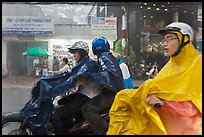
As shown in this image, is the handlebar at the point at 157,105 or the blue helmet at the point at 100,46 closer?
the handlebar at the point at 157,105

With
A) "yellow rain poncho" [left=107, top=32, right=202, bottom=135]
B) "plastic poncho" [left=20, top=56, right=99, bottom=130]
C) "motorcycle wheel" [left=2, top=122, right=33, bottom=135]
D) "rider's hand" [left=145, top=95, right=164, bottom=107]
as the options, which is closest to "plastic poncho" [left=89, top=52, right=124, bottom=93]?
"plastic poncho" [left=20, top=56, right=99, bottom=130]

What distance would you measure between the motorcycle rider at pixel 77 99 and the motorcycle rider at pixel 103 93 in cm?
9

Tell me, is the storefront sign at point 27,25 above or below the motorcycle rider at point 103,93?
above

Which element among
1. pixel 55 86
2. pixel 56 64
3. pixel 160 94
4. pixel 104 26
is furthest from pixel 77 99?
pixel 56 64

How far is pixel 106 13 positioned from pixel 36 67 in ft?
13.8

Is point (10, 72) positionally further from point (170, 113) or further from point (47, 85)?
point (170, 113)

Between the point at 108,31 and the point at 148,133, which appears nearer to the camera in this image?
the point at 148,133

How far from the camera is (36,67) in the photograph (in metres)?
17.4

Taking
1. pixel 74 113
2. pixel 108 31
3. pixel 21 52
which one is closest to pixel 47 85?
pixel 74 113

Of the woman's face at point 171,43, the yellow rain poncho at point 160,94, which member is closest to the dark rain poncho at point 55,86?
the yellow rain poncho at point 160,94

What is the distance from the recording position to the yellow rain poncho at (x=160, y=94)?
250cm

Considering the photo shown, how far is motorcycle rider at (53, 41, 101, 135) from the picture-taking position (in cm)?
367

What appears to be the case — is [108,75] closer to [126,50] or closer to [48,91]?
[48,91]

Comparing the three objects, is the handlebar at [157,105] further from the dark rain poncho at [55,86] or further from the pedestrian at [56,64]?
the pedestrian at [56,64]
